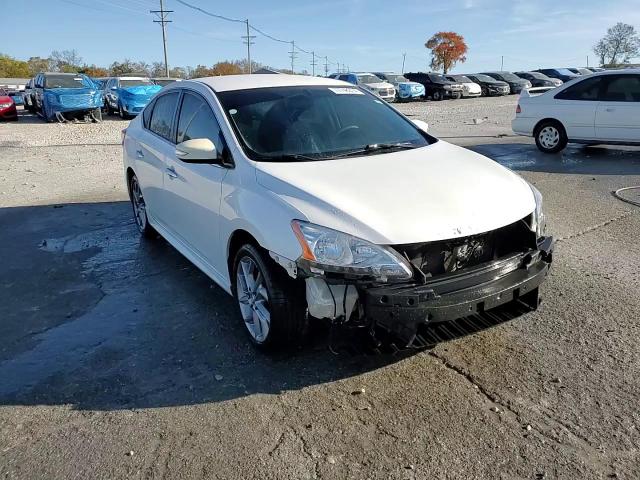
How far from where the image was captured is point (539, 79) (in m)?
39.9

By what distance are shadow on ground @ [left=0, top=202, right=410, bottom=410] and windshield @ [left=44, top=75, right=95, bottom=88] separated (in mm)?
17173

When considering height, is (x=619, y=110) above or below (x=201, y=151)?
above

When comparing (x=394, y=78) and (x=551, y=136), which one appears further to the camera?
(x=394, y=78)

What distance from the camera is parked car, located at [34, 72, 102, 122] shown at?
2003cm

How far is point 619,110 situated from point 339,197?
929cm

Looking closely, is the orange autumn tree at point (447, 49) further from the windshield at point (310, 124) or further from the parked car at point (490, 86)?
the windshield at point (310, 124)

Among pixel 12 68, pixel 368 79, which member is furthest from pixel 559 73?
pixel 12 68

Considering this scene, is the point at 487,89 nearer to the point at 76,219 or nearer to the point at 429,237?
→ the point at 76,219

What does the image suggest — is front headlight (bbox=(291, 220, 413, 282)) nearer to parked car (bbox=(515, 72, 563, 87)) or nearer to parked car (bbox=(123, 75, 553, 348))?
parked car (bbox=(123, 75, 553, 348))

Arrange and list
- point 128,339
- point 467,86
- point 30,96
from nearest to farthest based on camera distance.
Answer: point 128,339 < point 30,96 < point 467,86

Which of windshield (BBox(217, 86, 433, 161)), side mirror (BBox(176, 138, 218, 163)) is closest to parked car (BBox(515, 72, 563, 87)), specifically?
windshield (BBox(217, 86, 433, 161))

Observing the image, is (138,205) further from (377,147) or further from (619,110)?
(619,110)

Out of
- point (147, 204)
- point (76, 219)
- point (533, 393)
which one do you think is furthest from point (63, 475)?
point (76, 219)

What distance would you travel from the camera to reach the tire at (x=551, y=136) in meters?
11.1
